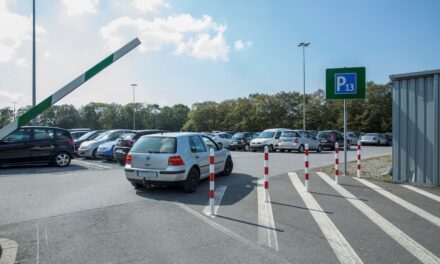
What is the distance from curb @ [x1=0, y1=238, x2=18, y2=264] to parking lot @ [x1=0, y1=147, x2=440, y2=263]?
10cm

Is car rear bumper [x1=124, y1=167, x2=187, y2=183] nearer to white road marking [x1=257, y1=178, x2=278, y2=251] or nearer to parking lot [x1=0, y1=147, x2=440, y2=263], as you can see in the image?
parking lot [x1=0, y1=147, x2=440, y2=263]

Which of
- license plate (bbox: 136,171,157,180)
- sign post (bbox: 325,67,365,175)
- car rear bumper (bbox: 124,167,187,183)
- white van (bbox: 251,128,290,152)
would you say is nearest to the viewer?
car rear bumper (bbox: 124,167,187,183)

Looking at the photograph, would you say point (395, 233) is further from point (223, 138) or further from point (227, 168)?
point (223, 138)

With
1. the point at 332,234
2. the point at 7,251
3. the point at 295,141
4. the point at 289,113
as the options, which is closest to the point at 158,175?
the point at 7,251

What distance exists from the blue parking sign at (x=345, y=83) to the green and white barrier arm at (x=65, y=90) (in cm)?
1046

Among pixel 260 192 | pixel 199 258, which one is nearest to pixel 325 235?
pixel 199 258

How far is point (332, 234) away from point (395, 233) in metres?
0.98

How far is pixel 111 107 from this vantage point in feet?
377

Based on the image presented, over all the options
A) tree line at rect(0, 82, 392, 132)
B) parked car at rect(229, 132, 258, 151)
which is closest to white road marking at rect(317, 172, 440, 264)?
parked car at rect(229, 132, 258, 151)

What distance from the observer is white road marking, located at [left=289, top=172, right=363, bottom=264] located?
14.5 feet

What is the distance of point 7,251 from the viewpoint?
4598 mm

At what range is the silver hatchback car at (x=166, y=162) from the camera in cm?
848

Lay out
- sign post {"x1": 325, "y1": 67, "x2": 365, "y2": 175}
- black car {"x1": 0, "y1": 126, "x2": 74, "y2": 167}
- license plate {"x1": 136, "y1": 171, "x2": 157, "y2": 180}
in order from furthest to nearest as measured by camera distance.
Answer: black car {"x1": 0, "y1": 126, "x2": 74, "y2": 167} < sign post {"x1": 325, "y1": 67, "x2": 365, "y2": 175} < license plate {"x1": 136, "y1": 171, "x2": 157, "y2": 180}

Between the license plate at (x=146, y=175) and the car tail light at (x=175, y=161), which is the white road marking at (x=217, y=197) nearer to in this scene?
the car tail light at (x=175, y=161)
